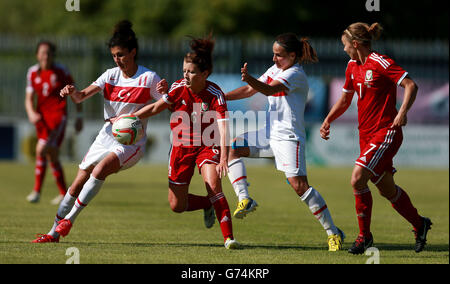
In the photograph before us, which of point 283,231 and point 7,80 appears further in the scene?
point 7,80

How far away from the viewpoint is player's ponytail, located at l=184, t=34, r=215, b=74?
25.3 ft

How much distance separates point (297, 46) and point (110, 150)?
221cm

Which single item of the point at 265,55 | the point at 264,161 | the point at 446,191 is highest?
the point at 265,55

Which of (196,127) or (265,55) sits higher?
(196,127)

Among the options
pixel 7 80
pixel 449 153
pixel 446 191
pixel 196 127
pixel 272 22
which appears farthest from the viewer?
Result: pixel 272 22

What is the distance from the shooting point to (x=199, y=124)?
25.7 ft

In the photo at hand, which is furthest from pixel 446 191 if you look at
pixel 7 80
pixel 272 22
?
pixel 272 22

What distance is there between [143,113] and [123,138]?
33cm


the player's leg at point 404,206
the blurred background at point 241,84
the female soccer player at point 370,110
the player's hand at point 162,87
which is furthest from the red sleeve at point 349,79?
the blurred background at point 241,84

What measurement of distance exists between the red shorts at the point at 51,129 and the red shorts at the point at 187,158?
5156mm

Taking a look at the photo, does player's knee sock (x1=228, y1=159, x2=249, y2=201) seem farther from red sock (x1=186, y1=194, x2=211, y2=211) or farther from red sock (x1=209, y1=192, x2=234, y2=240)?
red sock (x1=186, y1=194, x2=211, y2=211)

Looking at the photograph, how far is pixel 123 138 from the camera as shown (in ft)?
26.3
